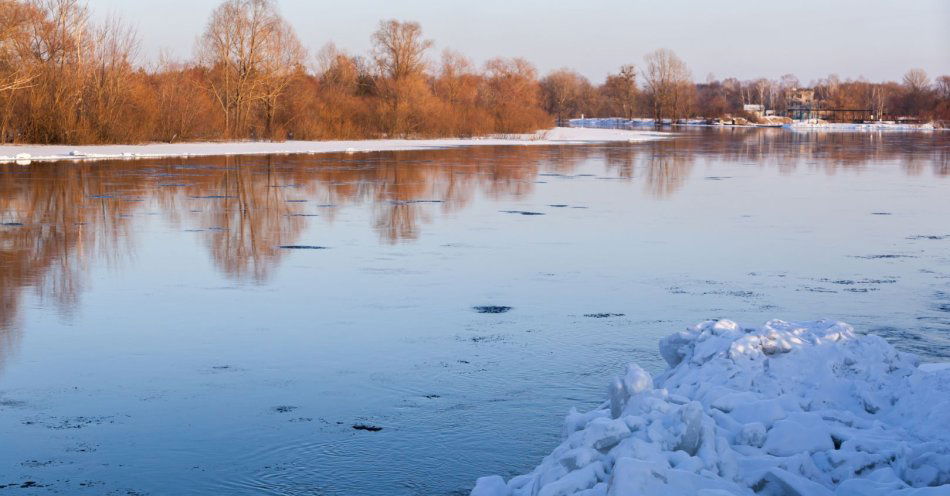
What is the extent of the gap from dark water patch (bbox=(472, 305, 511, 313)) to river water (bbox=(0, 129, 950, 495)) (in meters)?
0.04

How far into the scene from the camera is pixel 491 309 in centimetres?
862

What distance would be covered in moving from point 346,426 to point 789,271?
6583mm

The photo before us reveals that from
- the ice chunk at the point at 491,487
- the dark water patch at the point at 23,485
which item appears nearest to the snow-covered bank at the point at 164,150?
the dark water patch at the point at 23,485

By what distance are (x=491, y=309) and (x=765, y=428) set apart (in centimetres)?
408

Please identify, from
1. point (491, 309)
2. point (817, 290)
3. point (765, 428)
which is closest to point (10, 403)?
point (491, 309)

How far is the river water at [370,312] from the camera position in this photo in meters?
5.12

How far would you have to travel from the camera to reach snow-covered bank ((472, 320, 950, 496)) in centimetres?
413

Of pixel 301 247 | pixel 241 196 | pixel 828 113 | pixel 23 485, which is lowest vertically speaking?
pixel 23 485

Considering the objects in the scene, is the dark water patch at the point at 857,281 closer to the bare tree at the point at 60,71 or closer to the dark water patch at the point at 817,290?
the dark water patch at the point at 817,290

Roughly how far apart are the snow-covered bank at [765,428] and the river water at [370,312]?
61cm

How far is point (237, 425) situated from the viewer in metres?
5.48

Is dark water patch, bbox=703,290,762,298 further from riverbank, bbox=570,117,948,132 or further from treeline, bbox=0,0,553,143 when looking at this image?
riverbank, bbox=570,117,948,132

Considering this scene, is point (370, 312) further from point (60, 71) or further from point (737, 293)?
point (60, 71)

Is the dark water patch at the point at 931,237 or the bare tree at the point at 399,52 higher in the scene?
the bare tree at the point at 399,52
